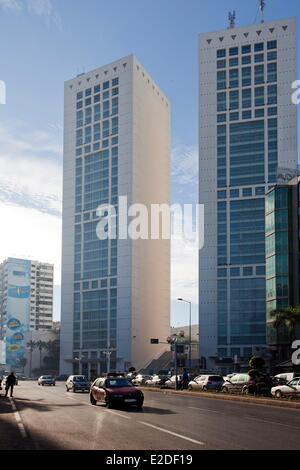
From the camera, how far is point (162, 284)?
594 feet

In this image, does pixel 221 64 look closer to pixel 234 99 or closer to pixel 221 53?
pixel 221 53

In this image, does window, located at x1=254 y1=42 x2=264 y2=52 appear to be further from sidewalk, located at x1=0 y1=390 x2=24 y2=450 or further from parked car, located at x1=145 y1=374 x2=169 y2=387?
sidewalk, located at x1=0 y1=390 x2=24 y2=450

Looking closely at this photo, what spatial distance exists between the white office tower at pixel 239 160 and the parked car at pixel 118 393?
108 m

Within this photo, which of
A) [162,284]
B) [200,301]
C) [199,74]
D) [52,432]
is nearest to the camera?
[52,432]

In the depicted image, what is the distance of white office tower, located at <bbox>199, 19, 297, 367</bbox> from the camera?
140m

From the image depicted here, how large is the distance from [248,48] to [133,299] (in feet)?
212

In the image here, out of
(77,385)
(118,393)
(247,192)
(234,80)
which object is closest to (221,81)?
(234,80)

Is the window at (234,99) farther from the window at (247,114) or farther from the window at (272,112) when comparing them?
the window at (272,112)

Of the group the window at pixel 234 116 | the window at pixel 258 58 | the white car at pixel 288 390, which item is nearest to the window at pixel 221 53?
the window at pixel 258 58

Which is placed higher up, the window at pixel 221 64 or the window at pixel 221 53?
the window at pixel 221 53

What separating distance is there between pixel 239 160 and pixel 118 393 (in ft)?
395

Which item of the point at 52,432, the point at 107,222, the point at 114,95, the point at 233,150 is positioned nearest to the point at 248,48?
the point at 233,150

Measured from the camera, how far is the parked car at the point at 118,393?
2991 cm

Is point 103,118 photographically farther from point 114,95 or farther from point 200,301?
point 200,301
